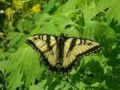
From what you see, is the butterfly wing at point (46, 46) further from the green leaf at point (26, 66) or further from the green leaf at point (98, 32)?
the green leaf at point (98, 32)

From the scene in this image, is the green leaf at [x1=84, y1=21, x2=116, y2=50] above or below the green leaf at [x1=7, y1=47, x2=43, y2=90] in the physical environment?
above

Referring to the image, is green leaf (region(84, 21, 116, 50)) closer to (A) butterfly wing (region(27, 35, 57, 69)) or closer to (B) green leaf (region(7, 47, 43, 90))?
(A) butterfly wing (region(27, 35, 57, 69))

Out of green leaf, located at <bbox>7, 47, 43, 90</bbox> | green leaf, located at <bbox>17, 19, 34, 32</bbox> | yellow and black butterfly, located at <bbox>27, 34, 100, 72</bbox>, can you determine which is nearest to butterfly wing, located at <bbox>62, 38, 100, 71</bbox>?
yellow and black butterfly, located at <bbox>27, 34, 100, 72</bbox>

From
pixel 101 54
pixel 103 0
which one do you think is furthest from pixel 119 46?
pixel 103 0

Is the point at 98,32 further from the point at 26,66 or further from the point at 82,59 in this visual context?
the point at 26,66

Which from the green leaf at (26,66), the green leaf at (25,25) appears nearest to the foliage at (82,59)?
the green leaf at (26,66)

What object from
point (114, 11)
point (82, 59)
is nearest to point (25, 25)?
point (82, 59)

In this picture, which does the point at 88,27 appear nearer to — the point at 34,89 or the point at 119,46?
the point at 119,46
